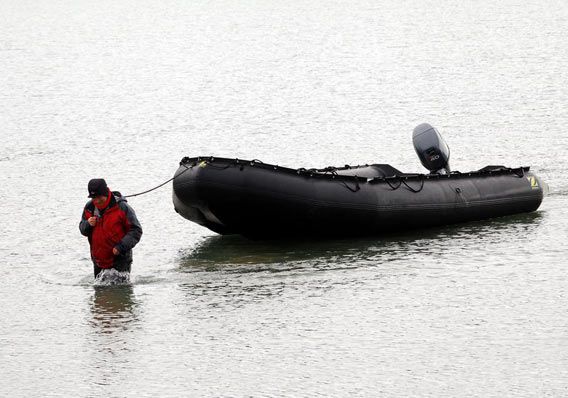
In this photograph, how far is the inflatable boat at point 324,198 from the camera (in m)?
12.7

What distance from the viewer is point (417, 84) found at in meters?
28.2

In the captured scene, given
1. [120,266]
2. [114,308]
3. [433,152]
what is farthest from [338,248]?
[114,308]

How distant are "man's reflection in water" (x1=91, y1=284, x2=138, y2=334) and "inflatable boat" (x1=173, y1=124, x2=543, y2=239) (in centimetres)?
166

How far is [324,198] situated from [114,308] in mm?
3056

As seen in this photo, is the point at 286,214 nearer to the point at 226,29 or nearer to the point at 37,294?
the point at 37,294

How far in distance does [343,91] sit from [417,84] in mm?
1866

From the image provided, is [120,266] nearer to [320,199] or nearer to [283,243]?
[283,243]

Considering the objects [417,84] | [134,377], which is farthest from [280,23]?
[134,377]

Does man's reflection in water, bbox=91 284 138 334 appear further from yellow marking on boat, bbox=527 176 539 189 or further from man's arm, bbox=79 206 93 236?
yellow marking on boat, bbox=527 176 539 189

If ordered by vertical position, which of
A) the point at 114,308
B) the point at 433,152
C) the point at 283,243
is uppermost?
the point at 433,152

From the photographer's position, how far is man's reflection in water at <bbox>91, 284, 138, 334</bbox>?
1042 centimetres

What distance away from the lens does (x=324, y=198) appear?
13.0 metres

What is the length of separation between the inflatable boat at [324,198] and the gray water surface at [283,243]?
255 mm

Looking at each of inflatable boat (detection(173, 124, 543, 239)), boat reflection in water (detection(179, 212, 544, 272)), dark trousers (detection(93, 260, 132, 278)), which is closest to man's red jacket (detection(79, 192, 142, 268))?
dark trousers (detection(93, 260, 132, 278))
